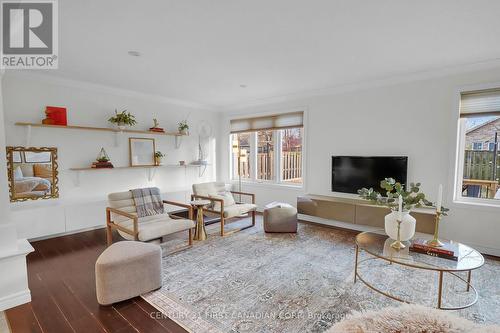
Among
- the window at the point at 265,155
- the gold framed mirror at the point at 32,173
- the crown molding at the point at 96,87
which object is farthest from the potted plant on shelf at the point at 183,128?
the gold framed mirror at the point at 32,173

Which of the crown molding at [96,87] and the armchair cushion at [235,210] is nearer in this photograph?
the crown molding at [96,87]

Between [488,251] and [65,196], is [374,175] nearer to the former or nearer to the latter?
[488,251]

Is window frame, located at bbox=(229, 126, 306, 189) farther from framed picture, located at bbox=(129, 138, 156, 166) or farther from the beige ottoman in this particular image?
the beige ottoman

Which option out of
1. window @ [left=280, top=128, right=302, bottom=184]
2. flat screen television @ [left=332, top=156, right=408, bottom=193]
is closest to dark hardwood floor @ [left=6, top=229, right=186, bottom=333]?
flat screen television @ [left=332, top=156, right=408, bottom=193]

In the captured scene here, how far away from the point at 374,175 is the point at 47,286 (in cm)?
429

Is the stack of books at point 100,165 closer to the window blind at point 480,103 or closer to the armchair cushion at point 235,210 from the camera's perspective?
the armchair cushion at point 235,210

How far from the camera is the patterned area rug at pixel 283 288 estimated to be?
2035 mm

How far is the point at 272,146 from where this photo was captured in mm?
5473

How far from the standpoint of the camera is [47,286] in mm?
2498

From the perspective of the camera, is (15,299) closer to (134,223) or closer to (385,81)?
(134,223)

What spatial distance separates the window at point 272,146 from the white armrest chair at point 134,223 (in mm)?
2345

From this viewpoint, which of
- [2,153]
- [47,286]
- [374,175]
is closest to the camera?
[2,153]

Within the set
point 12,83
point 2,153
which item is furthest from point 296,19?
point 12,83

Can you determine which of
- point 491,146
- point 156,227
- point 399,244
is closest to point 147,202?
point 156,227
